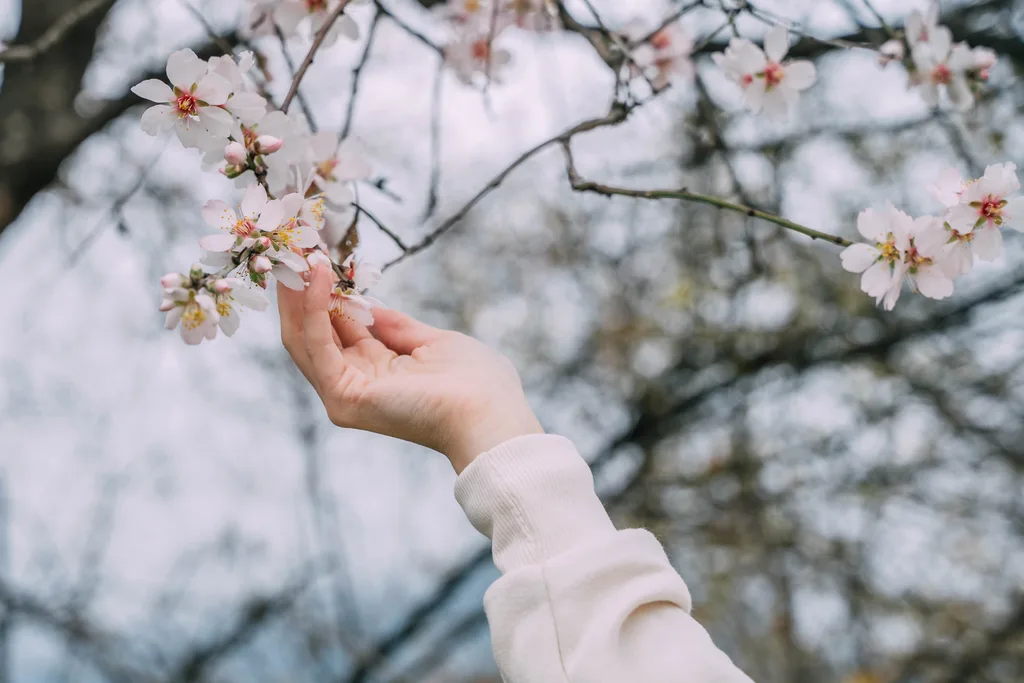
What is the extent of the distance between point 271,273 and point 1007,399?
258cm

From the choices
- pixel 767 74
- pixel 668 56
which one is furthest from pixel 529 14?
pixel 767 74

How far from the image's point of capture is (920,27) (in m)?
1.23

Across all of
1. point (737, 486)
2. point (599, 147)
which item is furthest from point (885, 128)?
point (737, 486)

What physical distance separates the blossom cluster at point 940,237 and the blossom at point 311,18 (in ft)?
2.12

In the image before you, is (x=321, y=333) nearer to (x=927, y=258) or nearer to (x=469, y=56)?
(x=927, y=258)

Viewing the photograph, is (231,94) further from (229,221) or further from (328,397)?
(328,397)

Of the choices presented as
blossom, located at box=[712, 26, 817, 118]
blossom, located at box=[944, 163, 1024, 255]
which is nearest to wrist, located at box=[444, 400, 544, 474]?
blossom, located at box=[944, 163, 1024, 255]

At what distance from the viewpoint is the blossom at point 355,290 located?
2.53 feet

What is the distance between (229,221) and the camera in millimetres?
714

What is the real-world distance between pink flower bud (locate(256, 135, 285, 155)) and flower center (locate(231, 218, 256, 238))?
0.36ft

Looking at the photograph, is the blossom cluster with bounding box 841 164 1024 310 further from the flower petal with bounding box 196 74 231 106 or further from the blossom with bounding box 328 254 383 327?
the flower petal with bounding box 196 74 231 106

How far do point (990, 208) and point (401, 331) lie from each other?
0.60m

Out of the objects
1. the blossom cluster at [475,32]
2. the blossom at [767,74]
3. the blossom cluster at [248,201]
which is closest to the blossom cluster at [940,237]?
the blossom at [767,74]

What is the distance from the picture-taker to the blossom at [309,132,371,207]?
88cm
